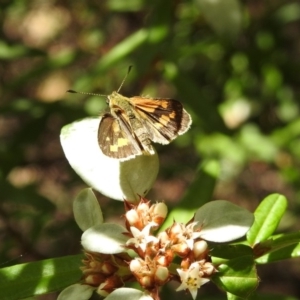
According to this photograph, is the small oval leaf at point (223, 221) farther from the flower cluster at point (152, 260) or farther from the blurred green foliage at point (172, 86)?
the blurred green foliage at point (172, 86)

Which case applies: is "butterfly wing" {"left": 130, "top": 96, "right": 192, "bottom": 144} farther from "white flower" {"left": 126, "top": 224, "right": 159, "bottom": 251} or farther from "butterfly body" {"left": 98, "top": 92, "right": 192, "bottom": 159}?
"white flower" {"left": 126, "top": 224, "right": 159, "bottom": 251}

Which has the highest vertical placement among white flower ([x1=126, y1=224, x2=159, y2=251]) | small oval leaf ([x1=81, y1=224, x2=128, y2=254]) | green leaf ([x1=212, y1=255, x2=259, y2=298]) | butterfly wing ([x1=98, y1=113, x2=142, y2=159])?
butterfly wing ([x1=98, y1=113, x2=142, y2=159])

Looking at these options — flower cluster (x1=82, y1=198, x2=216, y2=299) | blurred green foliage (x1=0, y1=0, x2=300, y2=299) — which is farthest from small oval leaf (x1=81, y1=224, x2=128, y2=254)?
blurred green foliage (x1=0, y1=0, x2=300, y2=299)

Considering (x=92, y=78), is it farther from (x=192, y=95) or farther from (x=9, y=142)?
(x=9, y=142)

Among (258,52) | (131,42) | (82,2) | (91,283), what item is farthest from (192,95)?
(82,2)

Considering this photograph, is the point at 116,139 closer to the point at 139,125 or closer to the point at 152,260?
the point at 139,125

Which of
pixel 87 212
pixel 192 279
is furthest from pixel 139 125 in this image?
pixel 192 279

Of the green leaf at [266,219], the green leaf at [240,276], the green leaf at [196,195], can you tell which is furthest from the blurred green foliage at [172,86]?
the green leaf at [240,276]
